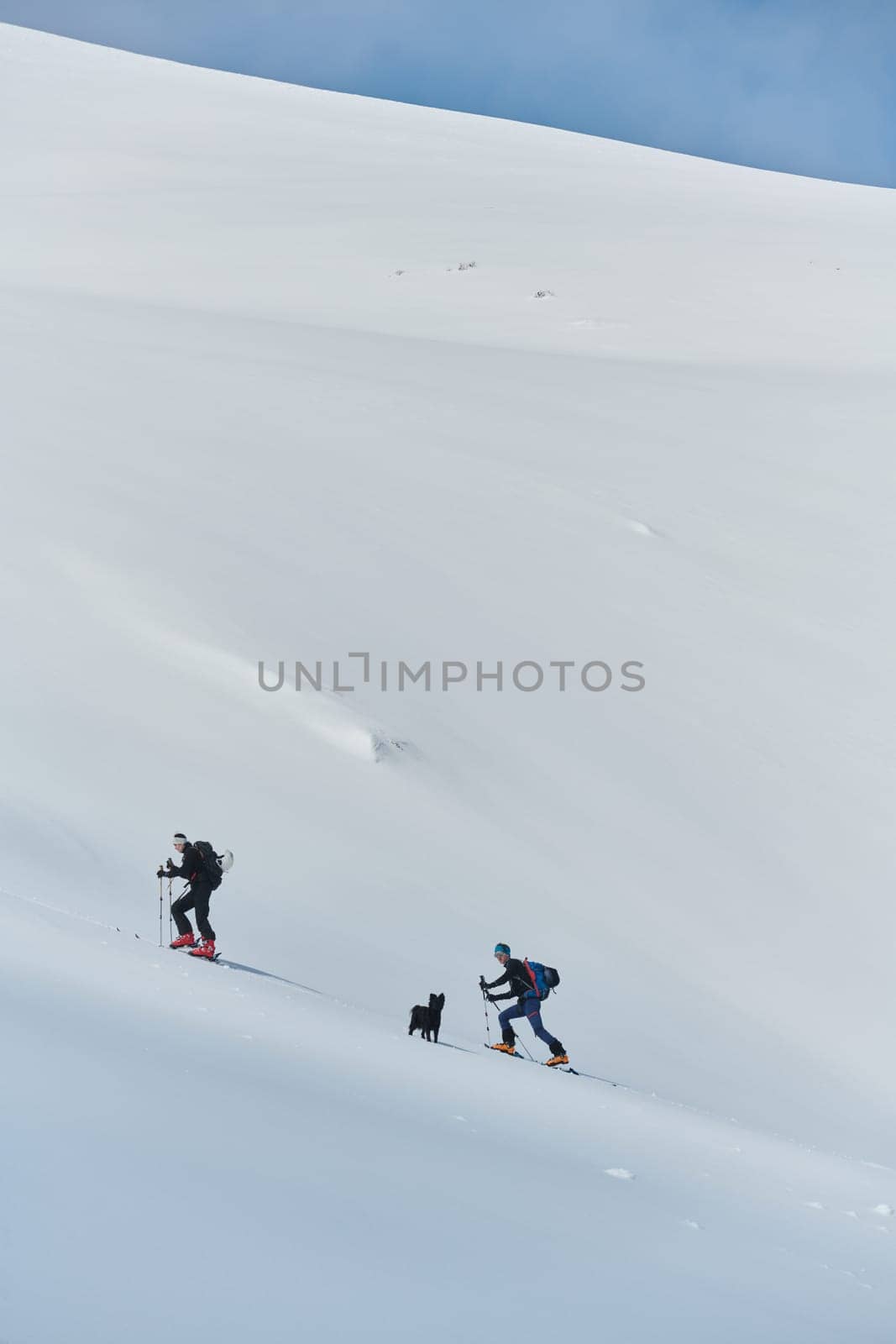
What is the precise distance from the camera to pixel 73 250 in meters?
28.9

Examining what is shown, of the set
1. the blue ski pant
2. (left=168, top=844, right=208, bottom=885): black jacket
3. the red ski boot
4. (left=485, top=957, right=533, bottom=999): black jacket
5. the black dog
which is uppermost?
(left=168, top=844, right=208, bottom=885): black jacket

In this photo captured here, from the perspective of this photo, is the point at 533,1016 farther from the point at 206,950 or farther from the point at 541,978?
the point at 206,950

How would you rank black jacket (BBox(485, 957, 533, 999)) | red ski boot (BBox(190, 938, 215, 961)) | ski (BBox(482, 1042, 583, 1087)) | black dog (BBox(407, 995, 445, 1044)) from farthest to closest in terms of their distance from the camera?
black jacket (BBox(485, 957, 533, 999)) < red ski boot (BBox(190, 938, 215, 961)) < ski (BBox(482, 1042, 583, 1087)) < black dog (BBox(407, 995, 445, 1044))

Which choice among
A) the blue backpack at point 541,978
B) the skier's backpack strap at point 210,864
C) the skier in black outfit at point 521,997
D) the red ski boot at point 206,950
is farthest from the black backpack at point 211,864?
the blue backpack at point 541,978

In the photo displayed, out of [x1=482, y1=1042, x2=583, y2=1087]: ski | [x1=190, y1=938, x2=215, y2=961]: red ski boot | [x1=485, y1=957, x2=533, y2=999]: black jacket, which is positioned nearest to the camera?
[x1=482, y1=1042, x2=583, y2=1087]: ski

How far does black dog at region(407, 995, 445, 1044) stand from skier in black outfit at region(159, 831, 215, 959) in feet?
4.53

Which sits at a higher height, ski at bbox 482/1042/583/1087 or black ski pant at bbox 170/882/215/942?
black ski pant at bbox 170/882/215/942

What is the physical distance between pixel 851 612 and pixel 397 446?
5.83 m

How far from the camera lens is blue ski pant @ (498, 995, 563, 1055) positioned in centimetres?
829

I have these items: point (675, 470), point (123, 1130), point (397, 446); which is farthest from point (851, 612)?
point (123, 1130)

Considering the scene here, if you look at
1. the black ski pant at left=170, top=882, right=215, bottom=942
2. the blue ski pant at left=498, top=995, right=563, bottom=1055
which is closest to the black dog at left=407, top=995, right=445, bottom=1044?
the blue ski pant at left=498, top=995, right=563, bottom=1055

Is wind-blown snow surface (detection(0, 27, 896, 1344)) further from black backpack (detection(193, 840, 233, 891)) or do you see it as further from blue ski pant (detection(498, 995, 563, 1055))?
black backpack (detection(193, 840, 233, 891))

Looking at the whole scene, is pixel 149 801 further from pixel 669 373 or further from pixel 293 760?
pixel 669 373

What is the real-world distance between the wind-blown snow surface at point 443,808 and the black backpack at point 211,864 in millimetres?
643
